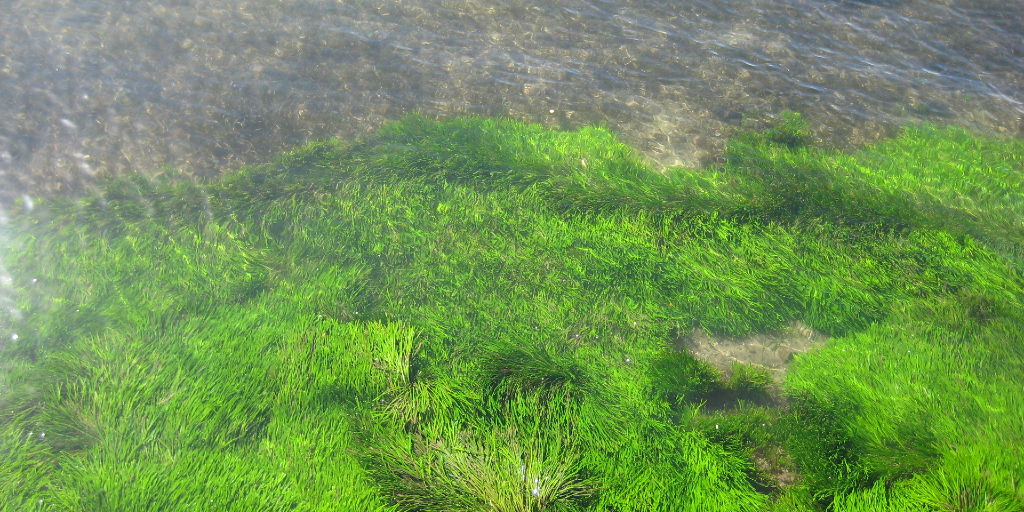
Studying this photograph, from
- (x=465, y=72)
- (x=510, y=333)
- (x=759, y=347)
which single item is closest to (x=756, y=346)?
(x=759, y=347)

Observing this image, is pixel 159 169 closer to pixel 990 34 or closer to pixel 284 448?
pixel 284 448

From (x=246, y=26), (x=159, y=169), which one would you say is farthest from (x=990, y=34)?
Result: (x=159, y=169)

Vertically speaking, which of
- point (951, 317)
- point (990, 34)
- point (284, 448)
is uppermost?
point (990, 34)

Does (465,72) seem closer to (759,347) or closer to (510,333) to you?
(510,333)

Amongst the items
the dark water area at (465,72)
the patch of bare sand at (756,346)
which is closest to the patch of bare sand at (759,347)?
the patch of bare sand at (756,346)

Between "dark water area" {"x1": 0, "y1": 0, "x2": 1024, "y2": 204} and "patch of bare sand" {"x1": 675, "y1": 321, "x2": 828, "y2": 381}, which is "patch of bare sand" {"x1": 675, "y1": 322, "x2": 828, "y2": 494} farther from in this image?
"dark water area" {"x1": 0, "y1": 0, "x2": 1024, "y2": 204}

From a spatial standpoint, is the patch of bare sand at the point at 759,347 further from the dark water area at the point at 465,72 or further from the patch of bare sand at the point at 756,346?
the dark water area at the point at 465,72
